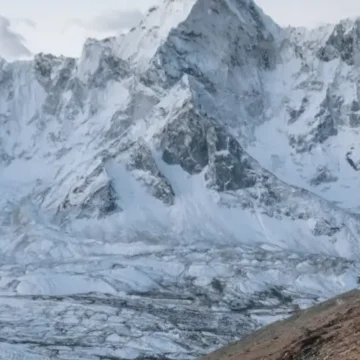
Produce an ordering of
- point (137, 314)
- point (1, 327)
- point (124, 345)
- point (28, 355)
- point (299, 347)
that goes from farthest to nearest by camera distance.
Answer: point (137, 314), point (1, 327), point (124, 345), point (28, 355), point (299, 347)

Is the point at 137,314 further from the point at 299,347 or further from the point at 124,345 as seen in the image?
the point at 299,347

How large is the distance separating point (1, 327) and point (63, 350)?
25.8 m

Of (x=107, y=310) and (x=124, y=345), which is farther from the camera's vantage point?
(x=107, y=310)

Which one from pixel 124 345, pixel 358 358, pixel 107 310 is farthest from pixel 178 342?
pixel 358 358

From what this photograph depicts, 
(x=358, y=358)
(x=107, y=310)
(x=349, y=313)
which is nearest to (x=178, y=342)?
(x=107, y=310)

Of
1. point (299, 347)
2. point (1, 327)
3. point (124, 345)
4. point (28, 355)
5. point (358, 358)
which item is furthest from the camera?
point (1, 327)

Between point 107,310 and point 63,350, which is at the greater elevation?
point 107,310

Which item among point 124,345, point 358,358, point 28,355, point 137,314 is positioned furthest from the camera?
point 137,314

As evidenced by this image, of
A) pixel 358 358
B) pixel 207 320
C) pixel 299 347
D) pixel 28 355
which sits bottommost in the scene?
pixel 358 358

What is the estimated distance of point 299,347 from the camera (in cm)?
3859

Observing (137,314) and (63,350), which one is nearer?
(63,350)

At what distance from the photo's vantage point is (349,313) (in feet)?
145

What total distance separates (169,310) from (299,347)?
161 meters

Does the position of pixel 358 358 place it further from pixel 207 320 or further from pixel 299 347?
pixel 207 320
